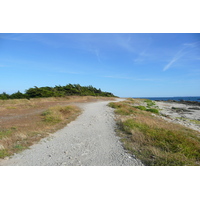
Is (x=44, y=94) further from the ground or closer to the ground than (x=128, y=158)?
further from the ground

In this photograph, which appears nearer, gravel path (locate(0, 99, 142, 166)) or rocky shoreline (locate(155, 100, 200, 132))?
gravel path (locate(0, 99, 142, 166))

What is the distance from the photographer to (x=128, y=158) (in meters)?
4.31

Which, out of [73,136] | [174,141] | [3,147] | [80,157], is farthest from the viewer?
[73,136]

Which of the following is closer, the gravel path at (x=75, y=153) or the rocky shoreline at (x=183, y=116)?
the gravel path at (x=75, y=153)

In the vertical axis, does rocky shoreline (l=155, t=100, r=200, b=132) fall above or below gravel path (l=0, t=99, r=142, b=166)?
below

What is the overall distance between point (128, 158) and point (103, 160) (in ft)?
2.79

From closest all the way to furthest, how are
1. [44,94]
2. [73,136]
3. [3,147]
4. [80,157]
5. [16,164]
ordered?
[16,164], [80,157], [3,147], [73,136], [44,94]

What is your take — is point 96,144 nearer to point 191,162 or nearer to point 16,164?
point 16,164

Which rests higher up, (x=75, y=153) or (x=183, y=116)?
(x=75, y=153)

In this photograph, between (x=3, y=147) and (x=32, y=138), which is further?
(x=32, y=138)

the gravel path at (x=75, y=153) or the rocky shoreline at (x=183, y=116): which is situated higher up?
the gravel path at (x=75, y=153)

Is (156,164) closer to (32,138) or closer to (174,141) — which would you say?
(174,141)
